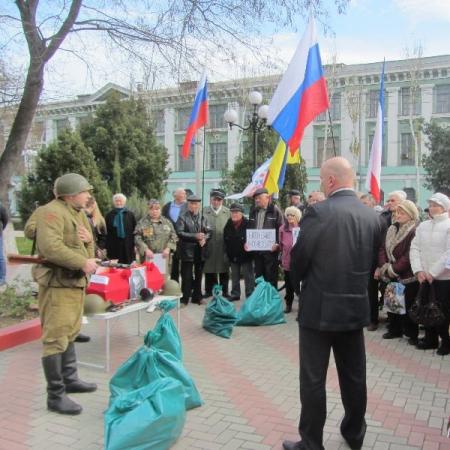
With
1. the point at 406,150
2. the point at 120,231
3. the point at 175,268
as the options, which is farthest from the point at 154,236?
the point at 406,150

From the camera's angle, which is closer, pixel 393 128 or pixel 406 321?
pixel 406 321

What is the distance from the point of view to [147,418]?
3469mm

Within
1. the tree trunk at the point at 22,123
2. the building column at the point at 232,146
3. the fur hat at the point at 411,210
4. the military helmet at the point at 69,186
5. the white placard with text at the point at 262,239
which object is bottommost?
the white placard with text at the point at 262,239

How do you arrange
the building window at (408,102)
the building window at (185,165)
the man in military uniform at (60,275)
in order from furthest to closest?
the building window at (185,165) → the building window at (408,102) → the man in military uniform at (60,275)

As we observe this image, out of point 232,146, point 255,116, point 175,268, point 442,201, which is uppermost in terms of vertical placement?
point 232,146

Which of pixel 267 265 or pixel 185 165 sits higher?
pixel 185 165

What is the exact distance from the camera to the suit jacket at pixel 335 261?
3.29m

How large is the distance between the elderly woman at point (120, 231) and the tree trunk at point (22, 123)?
168 centimetres

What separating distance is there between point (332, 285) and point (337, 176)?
0.70 meters

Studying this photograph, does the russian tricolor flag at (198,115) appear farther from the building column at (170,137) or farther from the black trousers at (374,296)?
the building column at (170,137)

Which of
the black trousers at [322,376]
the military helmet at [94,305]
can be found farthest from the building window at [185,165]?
the black trousers at [322,376]

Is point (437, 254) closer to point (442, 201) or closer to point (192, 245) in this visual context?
point (442, 201)

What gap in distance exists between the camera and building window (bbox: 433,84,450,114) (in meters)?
39.2

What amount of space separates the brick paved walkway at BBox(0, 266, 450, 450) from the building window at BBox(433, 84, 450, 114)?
3700 centimetres
